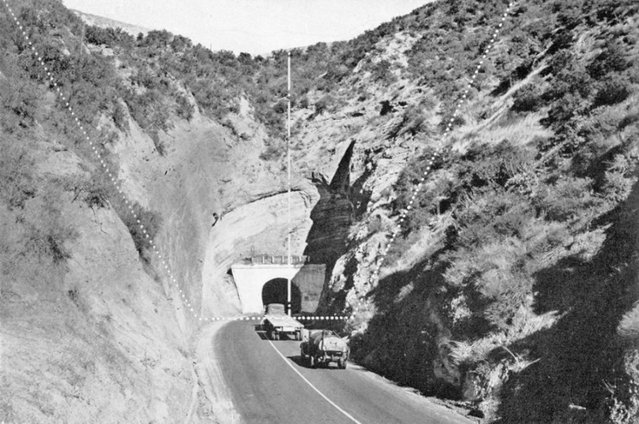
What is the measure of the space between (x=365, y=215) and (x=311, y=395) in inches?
788

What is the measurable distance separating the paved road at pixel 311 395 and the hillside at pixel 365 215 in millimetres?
1424

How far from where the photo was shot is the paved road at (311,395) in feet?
52.0

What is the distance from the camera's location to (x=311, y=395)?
18234 millimetres

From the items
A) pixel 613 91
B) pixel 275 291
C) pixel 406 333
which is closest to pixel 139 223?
pixel 406 333

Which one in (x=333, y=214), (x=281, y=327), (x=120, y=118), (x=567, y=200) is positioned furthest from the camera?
(x=333, y=214)

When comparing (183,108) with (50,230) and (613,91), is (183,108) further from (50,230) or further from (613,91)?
(613,91)

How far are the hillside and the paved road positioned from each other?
1.42 metres

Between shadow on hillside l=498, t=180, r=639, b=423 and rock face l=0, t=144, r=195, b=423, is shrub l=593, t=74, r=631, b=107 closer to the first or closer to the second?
shadow on hillside l=498, t=180, r=639, b=423

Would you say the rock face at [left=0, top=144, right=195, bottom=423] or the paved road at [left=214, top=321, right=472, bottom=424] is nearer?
the rock face at [left=0, top=144, right=195, bottom=423]

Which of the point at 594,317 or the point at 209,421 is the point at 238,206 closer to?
the point at 209,421

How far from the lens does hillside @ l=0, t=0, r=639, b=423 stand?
43.1 ft

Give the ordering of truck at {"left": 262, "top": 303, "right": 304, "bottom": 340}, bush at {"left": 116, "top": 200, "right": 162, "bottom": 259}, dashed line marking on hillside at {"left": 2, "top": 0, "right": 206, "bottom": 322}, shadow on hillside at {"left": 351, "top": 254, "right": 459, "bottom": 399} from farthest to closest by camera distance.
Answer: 1. truck at {"left": 262, "top": 303, "right": 304, "bottom": 340}
2. dashed line marking on hillside at {"left": 2, "top": 0, "right": 206, "bottom": 322}
3. bush at {"left": 116, "top": 200, "right": 162, "bottom": 259}
4. shadow on hillside at {"left": 351, "top": 254, "right": 459, "bottom": 399}
